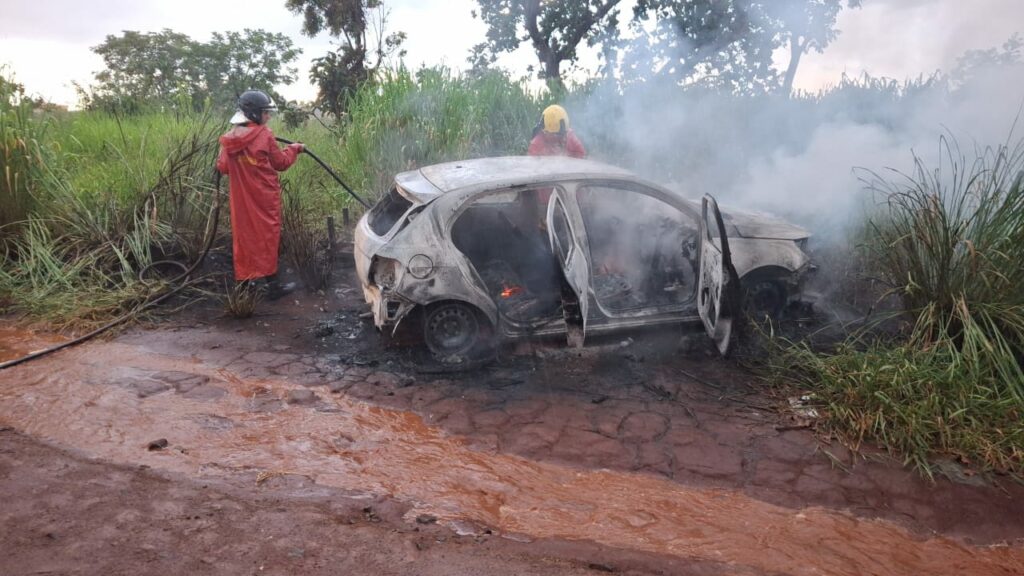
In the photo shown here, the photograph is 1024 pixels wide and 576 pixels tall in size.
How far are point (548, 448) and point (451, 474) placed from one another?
0.66 metres

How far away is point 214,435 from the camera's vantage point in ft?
13.4

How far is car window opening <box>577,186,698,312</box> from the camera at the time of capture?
549 centimetres

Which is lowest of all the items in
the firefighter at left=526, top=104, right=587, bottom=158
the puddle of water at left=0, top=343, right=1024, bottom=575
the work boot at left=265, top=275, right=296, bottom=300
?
the puddle of water at left=0, top=343, right=1024, bottom=575

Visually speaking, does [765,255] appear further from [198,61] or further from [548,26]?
[198,61]

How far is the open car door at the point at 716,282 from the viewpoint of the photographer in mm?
4625

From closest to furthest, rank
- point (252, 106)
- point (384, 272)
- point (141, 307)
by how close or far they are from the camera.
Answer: point (384, 272) < point (252, 106) < point (141, 307)

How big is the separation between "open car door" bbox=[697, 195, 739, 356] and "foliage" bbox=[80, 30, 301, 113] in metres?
14.8

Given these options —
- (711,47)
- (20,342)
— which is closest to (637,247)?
(20,342)

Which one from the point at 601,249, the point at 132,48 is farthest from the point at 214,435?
the point at 132,48

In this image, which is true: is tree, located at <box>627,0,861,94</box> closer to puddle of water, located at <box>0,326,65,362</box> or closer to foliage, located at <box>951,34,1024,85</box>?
foliage, located at <box>951,34,1024,85</box>

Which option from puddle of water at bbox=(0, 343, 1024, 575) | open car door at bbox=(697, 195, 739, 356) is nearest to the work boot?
puddle of water at bbox=(0, 343, 1024, 575)

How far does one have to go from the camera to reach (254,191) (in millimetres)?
6219

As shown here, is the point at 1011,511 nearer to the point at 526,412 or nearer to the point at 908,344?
the point at 908,344

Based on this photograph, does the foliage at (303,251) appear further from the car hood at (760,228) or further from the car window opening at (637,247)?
the car hood at (760,228)
